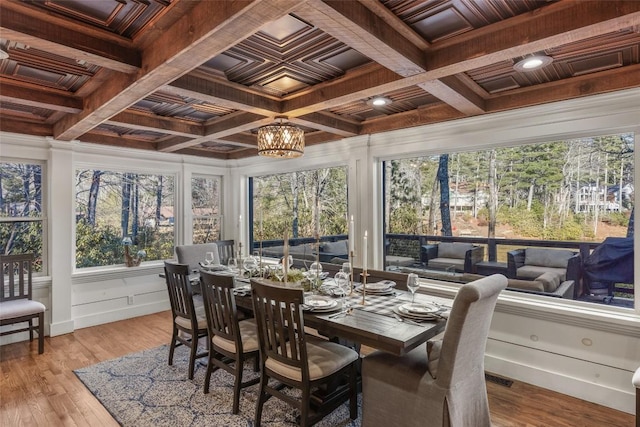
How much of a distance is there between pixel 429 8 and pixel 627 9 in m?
0.86

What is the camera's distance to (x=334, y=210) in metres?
4.75

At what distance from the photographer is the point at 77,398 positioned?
280cm

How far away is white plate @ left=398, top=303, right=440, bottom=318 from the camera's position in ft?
7.59

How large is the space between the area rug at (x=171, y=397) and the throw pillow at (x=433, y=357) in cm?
80

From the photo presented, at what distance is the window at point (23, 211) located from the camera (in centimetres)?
407

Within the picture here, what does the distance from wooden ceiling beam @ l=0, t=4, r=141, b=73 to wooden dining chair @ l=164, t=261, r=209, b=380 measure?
63.6 inches

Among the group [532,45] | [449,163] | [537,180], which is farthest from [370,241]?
[532,45]

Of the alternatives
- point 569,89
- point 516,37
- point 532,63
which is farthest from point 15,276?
point 569,89

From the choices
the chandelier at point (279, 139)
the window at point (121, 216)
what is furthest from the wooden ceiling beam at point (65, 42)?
the window at point (121, 216)

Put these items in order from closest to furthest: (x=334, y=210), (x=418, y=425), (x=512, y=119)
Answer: (x=418, y=425) < (x=512, y=119) < (x=334, y=210)

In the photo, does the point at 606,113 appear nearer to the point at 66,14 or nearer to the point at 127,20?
the point at 127,20

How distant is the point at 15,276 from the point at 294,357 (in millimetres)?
3833

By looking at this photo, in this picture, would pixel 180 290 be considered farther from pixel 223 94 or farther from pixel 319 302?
pixel 223 94

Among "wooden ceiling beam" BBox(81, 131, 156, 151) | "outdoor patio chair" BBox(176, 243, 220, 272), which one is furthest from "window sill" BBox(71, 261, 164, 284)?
"wooden ceiling beam" BBox(81, 131, 156, 151)
